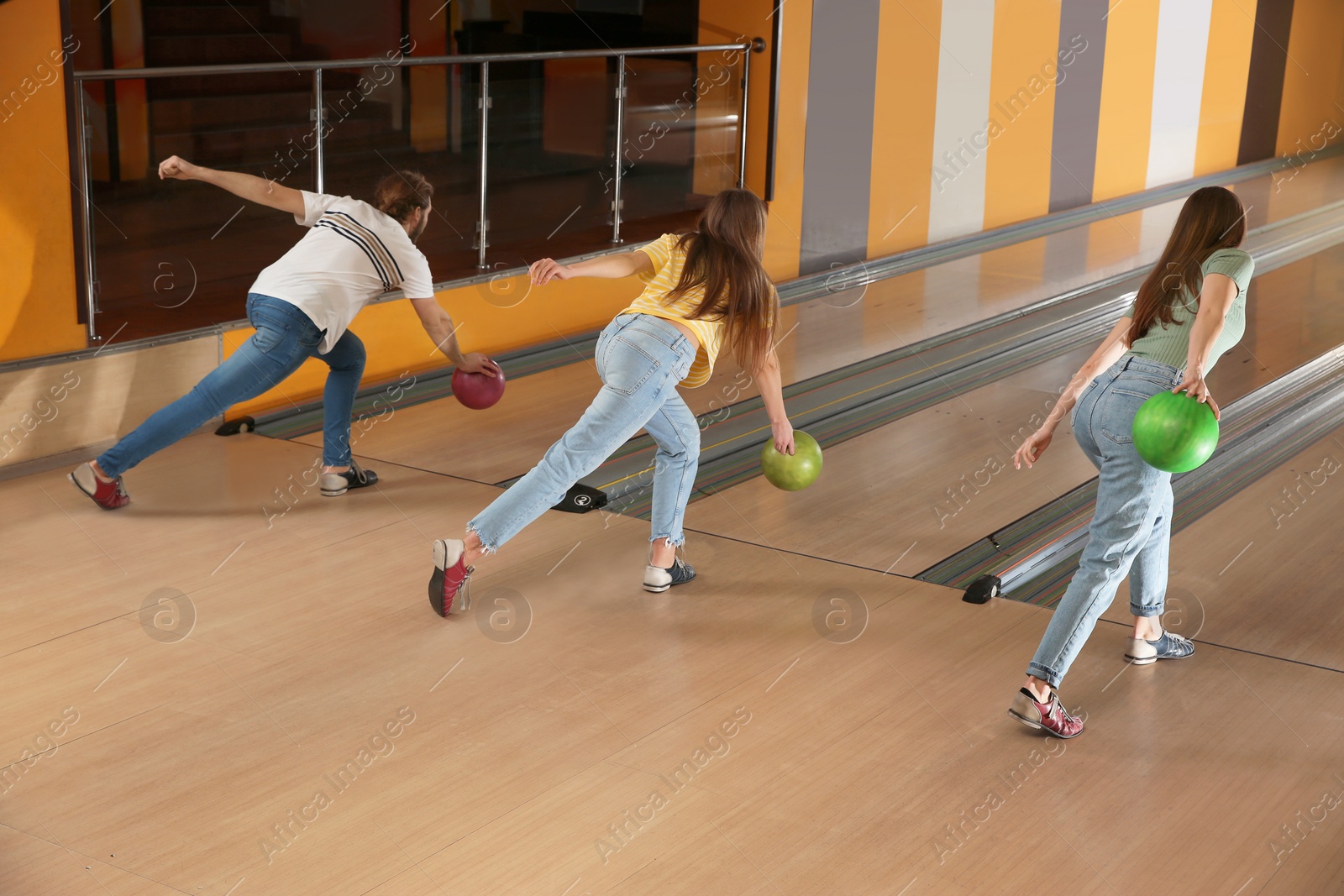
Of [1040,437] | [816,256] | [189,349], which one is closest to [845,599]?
[1040,437]

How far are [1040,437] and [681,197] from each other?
488 centimetres

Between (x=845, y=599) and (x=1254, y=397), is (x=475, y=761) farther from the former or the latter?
(x=1254, y=397)

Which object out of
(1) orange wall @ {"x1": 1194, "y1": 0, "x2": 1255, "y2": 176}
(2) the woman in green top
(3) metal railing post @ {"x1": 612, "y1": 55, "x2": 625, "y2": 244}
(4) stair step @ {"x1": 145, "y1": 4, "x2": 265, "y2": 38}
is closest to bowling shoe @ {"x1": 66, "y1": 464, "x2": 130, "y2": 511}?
(2) the woman in green top

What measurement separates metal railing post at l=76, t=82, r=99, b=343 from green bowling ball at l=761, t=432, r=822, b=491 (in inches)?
94.6

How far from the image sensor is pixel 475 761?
2.61m

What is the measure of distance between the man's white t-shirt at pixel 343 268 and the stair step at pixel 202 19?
4.55m

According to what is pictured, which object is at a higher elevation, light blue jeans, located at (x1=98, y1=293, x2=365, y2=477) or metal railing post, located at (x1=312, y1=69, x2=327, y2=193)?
metal railing post, located at (x1=312, y1=69, x2=327, y2=193)

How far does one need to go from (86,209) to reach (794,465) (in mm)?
2539

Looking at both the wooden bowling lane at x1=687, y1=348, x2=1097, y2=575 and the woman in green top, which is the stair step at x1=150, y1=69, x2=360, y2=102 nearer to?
the wooden bowling lane at x1=687, y1=348, x2=1097, y2=575

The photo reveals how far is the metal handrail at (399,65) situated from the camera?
4367 millimetres

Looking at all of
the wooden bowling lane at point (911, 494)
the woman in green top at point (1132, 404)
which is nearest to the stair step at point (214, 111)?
the wooden bowling lane at point (911, 494)

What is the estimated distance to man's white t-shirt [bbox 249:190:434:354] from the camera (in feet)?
12.6

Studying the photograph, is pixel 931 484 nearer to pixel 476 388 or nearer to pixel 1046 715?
pixel 476 388

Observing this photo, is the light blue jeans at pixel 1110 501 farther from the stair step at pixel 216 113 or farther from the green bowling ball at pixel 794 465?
the stair step at pixel 216 113
